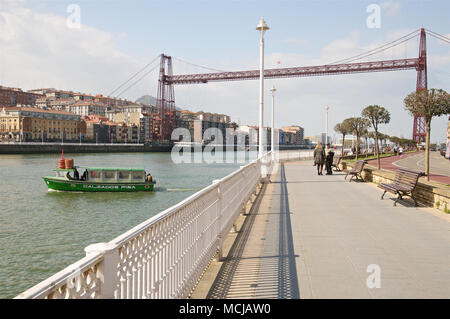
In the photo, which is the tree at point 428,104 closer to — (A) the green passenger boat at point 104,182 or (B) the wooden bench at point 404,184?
(B) the wooden bench at point 404,184

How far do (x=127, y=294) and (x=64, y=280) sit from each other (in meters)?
0.62

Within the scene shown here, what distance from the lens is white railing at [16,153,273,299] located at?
1761 mm

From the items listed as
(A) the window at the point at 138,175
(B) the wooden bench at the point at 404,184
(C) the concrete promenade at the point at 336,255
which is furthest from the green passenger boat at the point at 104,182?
(B) the wooden bench at the point at 404,184

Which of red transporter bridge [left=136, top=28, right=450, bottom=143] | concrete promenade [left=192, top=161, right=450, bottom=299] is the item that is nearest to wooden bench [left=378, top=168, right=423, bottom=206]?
concrete promenade [left=192, top=161, right=450, bottom=299]

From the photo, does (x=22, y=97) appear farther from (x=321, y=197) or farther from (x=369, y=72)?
(x=321, y=197)

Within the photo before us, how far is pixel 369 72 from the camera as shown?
277 ft

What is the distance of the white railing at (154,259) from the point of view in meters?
1.76

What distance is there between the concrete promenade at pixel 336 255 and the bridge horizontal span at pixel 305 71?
7714 centimetres

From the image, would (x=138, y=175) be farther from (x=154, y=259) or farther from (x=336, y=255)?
(x=154, y=259)

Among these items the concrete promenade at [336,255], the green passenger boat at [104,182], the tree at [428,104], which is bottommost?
the green passenger boat at [104,182]

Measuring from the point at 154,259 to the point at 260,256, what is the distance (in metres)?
2.07

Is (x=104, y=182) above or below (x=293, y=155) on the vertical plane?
below

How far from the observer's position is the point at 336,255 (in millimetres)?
4398

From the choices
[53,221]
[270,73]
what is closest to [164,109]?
[270,73]
